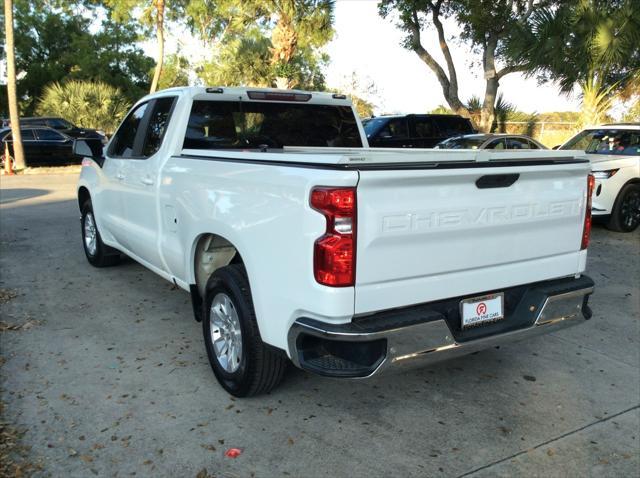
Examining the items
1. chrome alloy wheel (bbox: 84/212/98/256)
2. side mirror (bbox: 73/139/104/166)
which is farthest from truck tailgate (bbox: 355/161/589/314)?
chrome alloy wheel (bbox: 84/212/98/256)

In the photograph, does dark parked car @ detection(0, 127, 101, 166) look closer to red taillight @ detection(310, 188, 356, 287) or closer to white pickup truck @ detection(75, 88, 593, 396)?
white pickup truck @ detection(75, 88, 593, 396)

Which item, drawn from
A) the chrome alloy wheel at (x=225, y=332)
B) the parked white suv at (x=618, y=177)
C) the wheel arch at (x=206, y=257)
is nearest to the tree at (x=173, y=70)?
the parked white suv at (x=618, y=177)

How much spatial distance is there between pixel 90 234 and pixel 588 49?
41.7ft

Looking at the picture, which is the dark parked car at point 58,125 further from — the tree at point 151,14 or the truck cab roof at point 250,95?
the truck cab roof at point 250,95

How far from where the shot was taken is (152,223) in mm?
4602

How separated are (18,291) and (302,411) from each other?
12.2 feet

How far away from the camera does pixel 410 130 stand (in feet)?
41.9

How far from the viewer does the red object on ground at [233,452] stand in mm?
2961

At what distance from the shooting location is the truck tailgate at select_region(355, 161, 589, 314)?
2.68 meters

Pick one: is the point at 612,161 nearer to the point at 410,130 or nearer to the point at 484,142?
the point at 484,142

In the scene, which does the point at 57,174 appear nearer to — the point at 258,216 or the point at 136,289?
the point at 136,289

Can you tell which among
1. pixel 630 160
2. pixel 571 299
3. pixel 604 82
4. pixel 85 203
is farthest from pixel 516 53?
pixel 571 299

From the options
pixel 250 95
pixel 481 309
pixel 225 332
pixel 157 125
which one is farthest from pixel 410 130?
pixel 481 309

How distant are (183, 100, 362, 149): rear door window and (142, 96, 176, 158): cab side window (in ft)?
0.95
